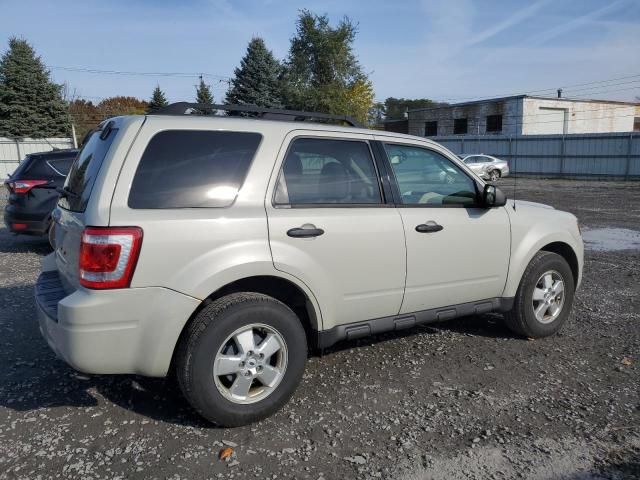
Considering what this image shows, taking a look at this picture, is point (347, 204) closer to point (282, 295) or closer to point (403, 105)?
point (282, 295)

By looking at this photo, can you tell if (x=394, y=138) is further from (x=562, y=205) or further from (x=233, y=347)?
(x=562, y=205)

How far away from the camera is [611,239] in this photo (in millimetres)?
10055

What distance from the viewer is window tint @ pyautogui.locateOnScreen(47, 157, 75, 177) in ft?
28.2

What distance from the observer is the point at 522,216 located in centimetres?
455

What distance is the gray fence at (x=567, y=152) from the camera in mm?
28516

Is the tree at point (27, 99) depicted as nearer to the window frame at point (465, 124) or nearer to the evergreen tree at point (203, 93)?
the evergreen tree at point (203, 93)

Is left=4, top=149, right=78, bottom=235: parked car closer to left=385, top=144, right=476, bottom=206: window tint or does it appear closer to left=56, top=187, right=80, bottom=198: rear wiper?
left=56, top=187, right=80, bottom=198: rear wiper

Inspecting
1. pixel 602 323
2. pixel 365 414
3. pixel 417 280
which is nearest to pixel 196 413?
pixel 365 414

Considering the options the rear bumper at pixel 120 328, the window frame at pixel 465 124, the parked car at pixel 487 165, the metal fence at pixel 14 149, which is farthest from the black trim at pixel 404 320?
the window frame at pixel 465 124

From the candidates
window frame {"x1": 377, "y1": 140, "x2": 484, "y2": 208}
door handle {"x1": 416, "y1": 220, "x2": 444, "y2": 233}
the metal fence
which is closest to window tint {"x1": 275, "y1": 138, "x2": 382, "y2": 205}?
window frame {"x1": 377, "y1": 140, "x2": 484, "y2": 208}

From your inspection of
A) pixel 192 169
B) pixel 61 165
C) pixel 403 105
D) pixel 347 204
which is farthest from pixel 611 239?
pixel 403 105

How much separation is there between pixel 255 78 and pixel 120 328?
131 feet

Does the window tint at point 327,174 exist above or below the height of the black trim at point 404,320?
above

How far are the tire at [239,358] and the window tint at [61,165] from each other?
6.68 metres
